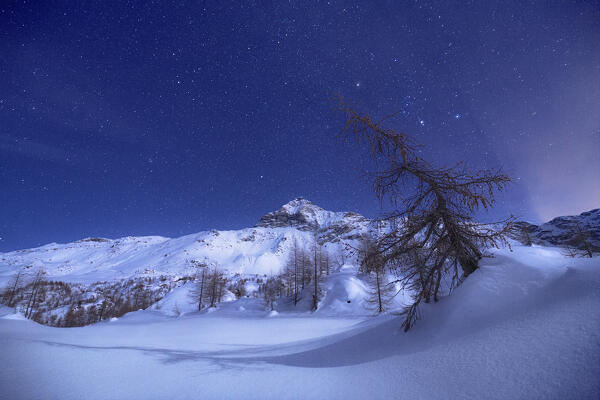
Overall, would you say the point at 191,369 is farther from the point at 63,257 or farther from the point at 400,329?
the point at 63,257

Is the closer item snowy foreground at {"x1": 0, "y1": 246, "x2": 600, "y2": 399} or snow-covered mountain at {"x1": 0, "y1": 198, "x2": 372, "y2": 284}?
snowy foreground at {"x1": 0, "y1": 246, "x2": 600, "y2": 399}

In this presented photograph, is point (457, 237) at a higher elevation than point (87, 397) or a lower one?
higher

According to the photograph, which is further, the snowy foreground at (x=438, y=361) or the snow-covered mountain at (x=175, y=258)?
the snow-covered mountain at (x=175, y=258)

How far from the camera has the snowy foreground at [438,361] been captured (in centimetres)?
170

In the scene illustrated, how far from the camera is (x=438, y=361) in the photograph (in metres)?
2.36

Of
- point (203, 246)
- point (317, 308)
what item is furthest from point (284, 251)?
point (317, 308)

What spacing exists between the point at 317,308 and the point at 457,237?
26.4 meters

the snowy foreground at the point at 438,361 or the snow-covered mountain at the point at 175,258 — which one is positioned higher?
the snow-covered mountain at the point at 175,258

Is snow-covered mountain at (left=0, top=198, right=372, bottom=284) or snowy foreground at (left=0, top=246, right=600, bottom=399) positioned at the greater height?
snow-covered mountain at (left=0, top=198, right=372, bottom=284)

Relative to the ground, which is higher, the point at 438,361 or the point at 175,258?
the point at 175,258

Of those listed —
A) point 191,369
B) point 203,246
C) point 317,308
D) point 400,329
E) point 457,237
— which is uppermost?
point 203,246

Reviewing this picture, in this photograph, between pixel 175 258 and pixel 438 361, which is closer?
pixel 438 361

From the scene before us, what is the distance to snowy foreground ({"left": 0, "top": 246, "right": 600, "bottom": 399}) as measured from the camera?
1698mm

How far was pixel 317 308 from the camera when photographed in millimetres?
26500
